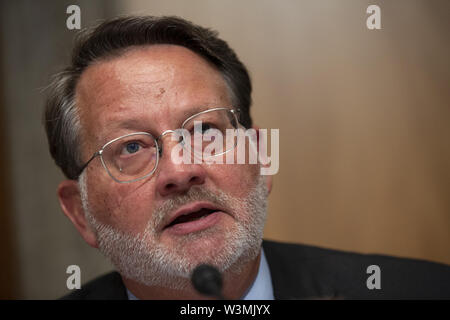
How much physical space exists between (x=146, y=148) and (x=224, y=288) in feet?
1.38

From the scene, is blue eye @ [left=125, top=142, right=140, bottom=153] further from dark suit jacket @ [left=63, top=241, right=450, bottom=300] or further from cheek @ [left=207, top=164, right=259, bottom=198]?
dark suit jacket @ [left=63, top=241, right=450, bottom=300]

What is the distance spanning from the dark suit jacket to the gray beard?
28cm

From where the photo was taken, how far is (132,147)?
3.65 ft

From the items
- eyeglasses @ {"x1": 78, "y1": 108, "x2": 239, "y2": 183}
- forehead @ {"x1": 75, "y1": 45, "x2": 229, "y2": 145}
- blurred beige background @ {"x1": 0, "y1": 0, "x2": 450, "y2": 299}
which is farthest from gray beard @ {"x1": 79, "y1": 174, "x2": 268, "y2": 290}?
blurred beige background @ {"x1": 0, "y1": 0, "x2": 450, "y2": 299}

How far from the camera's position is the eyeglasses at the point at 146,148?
108 cm

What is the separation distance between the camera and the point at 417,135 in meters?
1.75

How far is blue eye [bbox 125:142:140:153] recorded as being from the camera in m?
1.11

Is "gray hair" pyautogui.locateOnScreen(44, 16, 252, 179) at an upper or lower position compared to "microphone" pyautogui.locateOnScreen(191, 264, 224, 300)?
upper

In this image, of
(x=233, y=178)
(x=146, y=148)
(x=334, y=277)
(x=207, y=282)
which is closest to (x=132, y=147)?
(x=146, y=148)

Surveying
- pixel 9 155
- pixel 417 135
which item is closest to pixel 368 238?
pixel 417 135

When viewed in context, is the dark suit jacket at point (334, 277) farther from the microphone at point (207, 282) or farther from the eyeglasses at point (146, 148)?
the microphone at point (207, 282)

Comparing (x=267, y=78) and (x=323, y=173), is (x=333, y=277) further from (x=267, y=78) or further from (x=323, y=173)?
→ (x=267, y=78)

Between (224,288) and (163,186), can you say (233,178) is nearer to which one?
(163,186)

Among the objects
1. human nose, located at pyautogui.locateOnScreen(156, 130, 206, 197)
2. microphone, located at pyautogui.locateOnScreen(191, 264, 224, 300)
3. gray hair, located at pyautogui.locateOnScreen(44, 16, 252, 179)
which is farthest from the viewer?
gray hair, located at pyautogui.locateOnScreen(44, 16, 252, 179)
